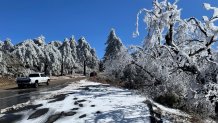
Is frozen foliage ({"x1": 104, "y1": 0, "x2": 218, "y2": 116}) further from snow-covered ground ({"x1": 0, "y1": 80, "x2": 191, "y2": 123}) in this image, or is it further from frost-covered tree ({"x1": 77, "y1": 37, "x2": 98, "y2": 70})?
frost-covered tree ({"x1": 77, "y1": 37, "x2": 98, "y2": 70})

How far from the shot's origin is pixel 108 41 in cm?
7925

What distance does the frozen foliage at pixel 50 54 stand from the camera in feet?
241

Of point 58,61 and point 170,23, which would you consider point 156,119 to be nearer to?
point 170,23

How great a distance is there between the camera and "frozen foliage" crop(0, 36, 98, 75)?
73.3 metres

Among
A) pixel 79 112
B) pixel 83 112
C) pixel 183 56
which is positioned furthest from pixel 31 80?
pixel 183 56

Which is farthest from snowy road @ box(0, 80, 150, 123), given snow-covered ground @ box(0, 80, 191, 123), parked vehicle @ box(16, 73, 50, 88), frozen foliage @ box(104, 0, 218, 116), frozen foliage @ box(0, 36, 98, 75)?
frozen foliage @ box(0, 36, 98, 75)

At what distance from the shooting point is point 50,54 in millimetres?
85500

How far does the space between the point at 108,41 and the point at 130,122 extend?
208 ft

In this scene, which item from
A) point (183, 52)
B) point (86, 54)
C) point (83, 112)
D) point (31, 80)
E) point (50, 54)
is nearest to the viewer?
point (183, 52)

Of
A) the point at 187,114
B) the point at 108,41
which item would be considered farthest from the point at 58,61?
the point at 187,114

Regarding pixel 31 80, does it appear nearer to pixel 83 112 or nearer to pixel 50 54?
pixel 83 112

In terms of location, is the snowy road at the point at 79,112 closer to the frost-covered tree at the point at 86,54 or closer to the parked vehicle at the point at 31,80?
the parked vehicle at the point at 31,80

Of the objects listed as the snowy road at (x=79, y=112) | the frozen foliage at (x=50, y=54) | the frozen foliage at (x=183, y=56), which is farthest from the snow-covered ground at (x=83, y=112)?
the frozen foliage at (x=50, y=54)

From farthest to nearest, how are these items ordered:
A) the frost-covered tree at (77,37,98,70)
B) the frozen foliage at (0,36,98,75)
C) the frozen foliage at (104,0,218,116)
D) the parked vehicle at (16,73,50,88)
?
the frost-covered tree at (77,37,98,70)
the frozen foliage at (0,36,98,75)
the parked vehicle at (16,73,50,88)
the frozen foliage at (104,0,218,116)
